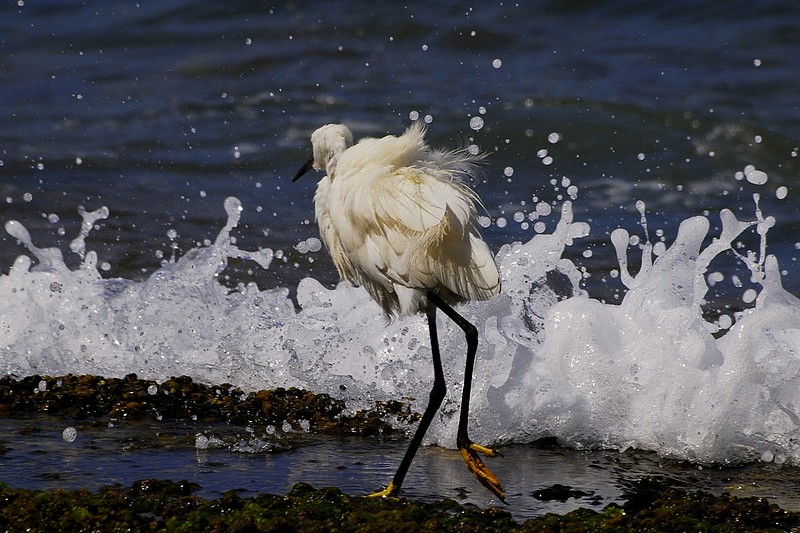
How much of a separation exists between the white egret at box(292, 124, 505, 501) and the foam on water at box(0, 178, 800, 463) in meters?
0.78

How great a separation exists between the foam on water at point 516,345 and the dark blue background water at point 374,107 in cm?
143

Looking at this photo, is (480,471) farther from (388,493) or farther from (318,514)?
(318,514)

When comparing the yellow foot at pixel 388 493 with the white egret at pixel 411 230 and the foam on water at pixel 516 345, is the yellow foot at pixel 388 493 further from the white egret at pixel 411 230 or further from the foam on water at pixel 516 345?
the foam on water at pixel 516 345

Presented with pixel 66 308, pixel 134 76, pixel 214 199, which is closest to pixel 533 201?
pixel 214 199

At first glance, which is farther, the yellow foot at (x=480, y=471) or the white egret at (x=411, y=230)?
the white egret at (x=411, y=230)

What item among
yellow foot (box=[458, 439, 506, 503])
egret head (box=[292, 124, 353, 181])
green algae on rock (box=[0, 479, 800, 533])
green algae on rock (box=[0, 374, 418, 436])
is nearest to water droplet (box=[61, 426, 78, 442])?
green algae on rock (box=[0, 374, 418, 436])

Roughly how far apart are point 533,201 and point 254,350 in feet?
12.7

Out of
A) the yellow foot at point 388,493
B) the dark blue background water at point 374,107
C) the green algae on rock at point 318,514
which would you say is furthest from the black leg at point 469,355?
the dark blue background water at point 374,107

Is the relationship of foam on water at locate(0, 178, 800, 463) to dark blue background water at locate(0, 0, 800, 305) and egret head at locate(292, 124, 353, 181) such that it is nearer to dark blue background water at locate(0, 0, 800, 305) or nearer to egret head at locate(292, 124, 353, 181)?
egret head at locate(292, 124, 353, 181)

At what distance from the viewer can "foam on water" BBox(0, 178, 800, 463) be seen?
4605mm

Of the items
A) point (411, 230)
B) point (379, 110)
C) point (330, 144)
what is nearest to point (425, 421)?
point (411, 230)

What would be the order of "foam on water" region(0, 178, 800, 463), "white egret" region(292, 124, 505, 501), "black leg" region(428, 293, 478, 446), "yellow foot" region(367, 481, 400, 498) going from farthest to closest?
1. "foam on water" region(0, 178, 800, 463)
2. "black leg" region(428, 293, 478, 446)
3. "white egret" region(292, 124, 505, 501)
4. "yellow foot" region(367, 481, 400, 498)

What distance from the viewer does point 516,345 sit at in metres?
5.00

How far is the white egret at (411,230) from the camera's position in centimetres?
389
